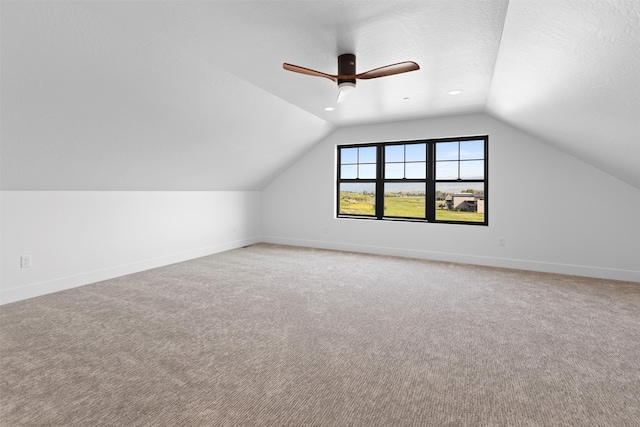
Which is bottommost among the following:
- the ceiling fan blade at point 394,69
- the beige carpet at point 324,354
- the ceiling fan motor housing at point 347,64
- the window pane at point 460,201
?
the beige carpet at point 324,354

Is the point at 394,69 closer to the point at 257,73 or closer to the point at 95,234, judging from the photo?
the point at 257,73

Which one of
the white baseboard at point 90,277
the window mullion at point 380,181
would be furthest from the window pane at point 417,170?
the white baseboard at point 90,277

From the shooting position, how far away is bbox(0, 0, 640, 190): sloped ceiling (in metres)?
1.99

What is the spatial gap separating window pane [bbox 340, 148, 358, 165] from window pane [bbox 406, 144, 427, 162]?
98 centimetres

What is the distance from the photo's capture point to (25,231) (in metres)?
3.26

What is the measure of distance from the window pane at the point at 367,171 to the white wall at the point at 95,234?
2.64m

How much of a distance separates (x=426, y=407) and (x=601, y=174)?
4.19 m

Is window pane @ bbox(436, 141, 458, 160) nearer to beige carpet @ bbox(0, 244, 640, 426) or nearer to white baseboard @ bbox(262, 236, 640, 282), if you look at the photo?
white baseboard @ bbox(262, 236, 640, 282)

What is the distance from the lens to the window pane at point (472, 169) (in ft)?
16.1

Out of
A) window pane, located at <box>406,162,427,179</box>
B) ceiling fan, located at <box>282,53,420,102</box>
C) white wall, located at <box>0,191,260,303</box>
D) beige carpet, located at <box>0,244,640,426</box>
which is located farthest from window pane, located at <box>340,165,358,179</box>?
ceiling fan, located at <box>282,53,420,102</box>

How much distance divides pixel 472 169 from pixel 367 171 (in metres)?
1.77

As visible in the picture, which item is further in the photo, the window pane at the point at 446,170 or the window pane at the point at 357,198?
the window pane at the point at 357,198

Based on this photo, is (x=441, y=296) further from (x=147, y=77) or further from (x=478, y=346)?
(x=147, y=77)

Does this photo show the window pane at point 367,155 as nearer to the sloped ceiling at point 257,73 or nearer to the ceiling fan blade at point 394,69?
the sloped ceiling at point 257,73
